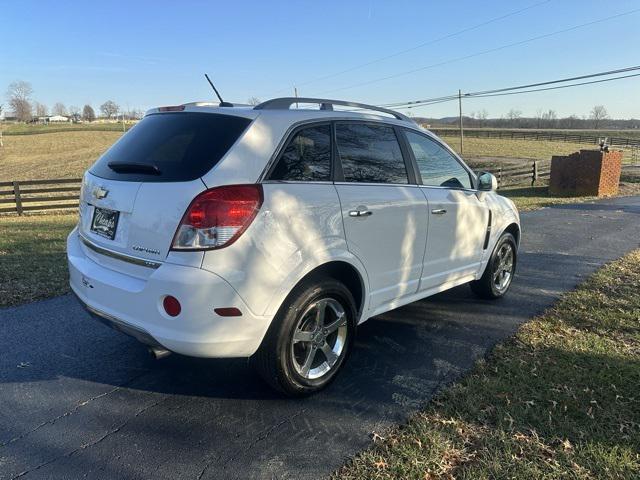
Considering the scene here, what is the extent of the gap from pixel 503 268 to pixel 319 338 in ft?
9.44

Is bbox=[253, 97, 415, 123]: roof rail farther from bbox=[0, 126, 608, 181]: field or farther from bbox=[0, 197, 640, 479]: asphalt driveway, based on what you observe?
bbox=[0, 126, 608, 181]: field

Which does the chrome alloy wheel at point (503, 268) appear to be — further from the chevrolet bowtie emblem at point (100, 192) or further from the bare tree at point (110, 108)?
the bare tree at point (110, 108)

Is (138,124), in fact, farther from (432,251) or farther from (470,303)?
(470,303)

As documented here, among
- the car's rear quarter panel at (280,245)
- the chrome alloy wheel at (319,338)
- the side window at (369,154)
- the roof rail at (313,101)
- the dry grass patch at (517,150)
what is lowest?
the dry grass patch at (517,150)

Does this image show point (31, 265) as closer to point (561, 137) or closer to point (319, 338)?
point (319, 338)

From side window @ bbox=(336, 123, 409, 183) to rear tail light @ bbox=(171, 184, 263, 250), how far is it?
95 cm

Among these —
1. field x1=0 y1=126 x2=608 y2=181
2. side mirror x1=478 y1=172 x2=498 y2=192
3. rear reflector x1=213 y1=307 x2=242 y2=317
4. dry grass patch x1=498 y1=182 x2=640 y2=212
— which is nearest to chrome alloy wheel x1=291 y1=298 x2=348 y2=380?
rear reflector x1=213 y1=307 x2=242 y2=317

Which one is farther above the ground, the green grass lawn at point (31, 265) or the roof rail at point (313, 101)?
the roof rail at point (313, 101)

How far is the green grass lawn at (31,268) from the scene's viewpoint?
5.10 metres

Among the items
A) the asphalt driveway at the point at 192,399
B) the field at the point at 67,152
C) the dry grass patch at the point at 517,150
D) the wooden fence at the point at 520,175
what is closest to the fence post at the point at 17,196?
the asphalt driveway at the point at 192,399

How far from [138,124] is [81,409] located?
193 cm

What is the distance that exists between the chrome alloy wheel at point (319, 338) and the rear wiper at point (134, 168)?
124 centimetres


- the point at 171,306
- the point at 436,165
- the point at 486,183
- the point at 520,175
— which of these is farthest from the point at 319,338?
the point at 520,175

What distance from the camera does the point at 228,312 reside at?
106 inches
